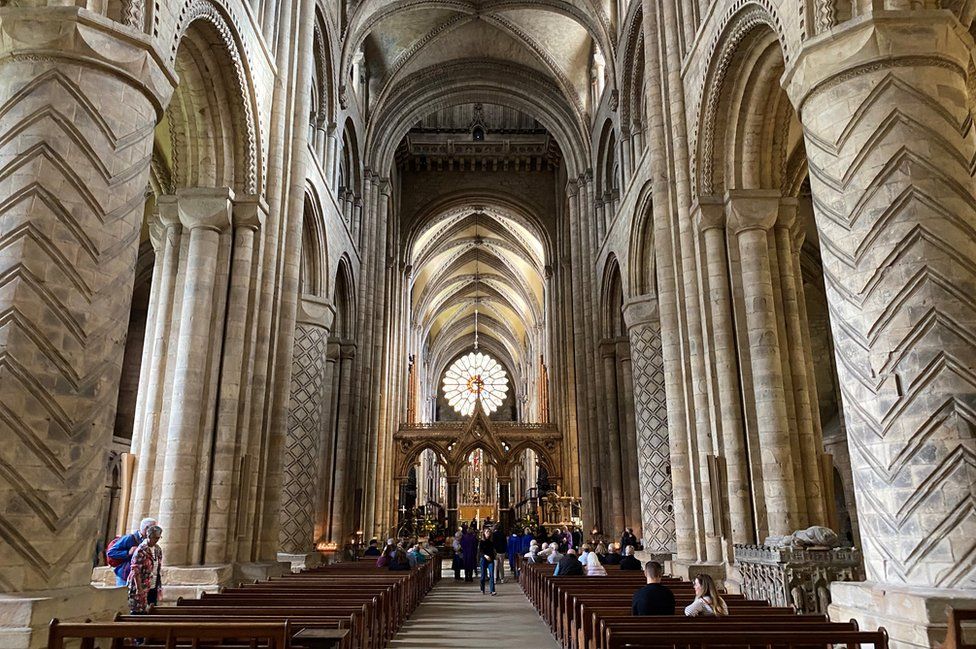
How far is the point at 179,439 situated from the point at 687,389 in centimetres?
741

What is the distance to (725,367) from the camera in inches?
403

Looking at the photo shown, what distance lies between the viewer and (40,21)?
568 cm

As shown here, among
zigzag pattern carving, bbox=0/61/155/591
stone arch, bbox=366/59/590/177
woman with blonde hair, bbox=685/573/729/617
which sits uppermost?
stone arch, bbox=366/59/590/177

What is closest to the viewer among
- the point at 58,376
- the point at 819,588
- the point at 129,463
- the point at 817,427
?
the point at 58,376

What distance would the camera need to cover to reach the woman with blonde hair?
17.4 ft

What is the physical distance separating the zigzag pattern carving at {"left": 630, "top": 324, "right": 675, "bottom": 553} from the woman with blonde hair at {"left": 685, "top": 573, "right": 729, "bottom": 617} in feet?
31.0

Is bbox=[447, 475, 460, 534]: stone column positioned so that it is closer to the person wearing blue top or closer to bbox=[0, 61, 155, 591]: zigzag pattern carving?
the person wearing blue top

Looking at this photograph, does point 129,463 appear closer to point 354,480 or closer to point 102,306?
point 102,306

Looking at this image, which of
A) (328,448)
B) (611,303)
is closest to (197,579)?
(328,448)

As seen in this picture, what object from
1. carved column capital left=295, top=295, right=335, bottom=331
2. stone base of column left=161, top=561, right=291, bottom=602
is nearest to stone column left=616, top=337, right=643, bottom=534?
carved column capital left=295, top=295, right=335, bottom=331

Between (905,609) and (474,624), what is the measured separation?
6079 millimetres

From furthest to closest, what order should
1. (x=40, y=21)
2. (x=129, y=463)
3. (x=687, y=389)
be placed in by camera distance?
(x=687, y=389), (x=129, y=463), (x=40, y=21)

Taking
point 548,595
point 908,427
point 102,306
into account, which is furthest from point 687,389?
point 102,306

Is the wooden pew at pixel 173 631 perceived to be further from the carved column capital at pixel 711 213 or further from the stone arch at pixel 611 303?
the stone arch at pixel 611 303
